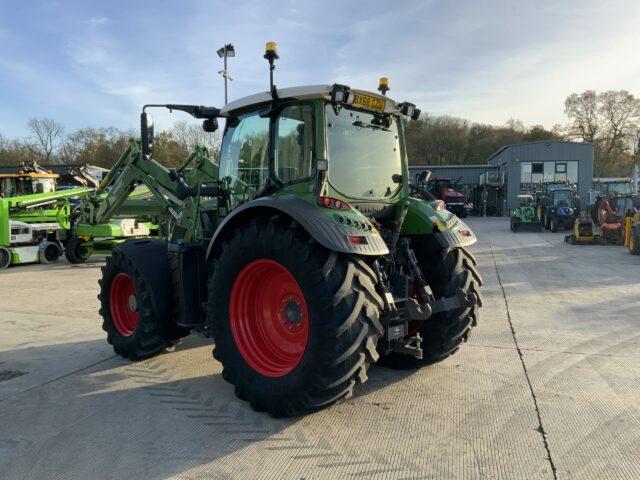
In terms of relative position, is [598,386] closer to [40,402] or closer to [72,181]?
[40,402]

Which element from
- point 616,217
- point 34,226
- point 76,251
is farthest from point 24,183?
point 616,217

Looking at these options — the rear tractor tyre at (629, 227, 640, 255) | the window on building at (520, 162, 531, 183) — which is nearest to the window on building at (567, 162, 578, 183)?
the window on building at (520, 162, 531, 183)

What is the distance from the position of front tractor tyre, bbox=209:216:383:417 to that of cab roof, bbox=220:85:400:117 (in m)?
1.00

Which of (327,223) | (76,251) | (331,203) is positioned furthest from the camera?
(76,251)

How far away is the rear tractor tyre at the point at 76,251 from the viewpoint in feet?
43.5

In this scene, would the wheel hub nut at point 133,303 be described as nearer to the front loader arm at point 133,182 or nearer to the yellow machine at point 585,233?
the front loader arm at point 133,182

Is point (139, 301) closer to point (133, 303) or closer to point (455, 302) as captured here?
point (133, 303)

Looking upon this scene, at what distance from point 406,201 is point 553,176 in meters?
34.1

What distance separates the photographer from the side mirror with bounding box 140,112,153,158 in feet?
15.1

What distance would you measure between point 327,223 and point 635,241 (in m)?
12.7

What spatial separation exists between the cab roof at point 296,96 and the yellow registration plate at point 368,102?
31 mm

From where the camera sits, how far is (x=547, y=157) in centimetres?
3438

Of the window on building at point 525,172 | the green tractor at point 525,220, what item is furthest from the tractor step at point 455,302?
the window on building at point 525,172

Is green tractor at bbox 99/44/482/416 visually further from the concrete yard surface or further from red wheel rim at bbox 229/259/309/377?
the concrete yard surface
